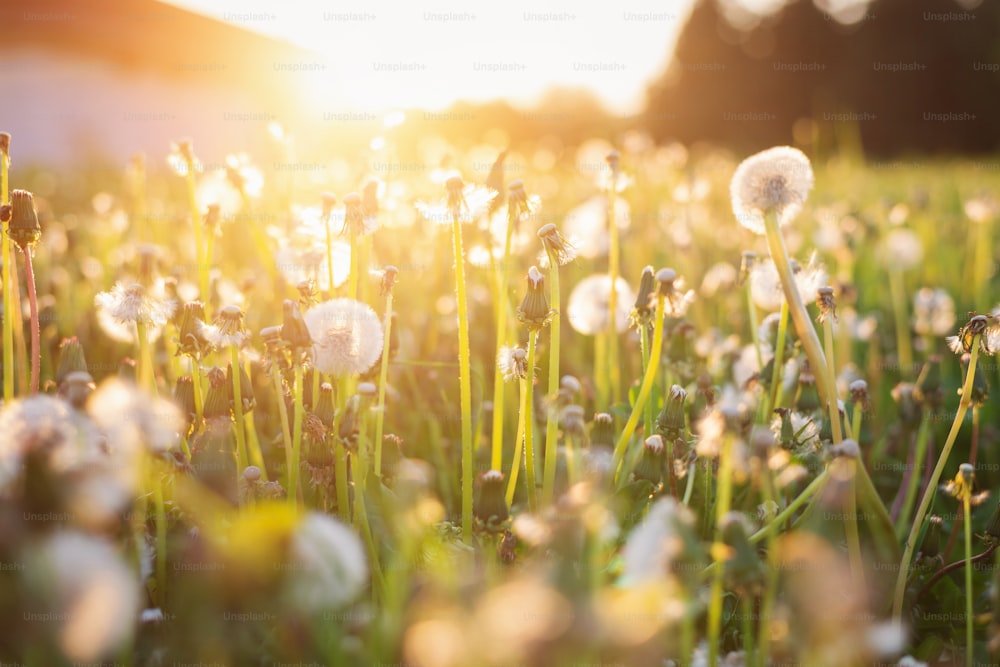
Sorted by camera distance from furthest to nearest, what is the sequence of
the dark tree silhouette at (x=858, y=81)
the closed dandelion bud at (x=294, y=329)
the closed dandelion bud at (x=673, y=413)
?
the dark tree silhouette at (x=858, y=81) < the closed dandelion bud at (x=673, y=413) < the closed dandelion bud at (x=294, y=329)

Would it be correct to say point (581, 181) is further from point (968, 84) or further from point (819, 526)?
point (968, 84)

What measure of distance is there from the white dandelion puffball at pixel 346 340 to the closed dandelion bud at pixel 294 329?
10cm

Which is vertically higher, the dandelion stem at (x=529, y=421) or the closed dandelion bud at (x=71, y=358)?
the closed dandelion bud at (x=71, y=358)

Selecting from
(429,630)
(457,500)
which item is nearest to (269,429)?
(457,500)

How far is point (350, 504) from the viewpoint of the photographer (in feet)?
4.91

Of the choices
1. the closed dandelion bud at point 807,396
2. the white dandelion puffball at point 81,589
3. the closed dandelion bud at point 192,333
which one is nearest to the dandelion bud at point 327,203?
the closed dandelion bud at point 192,333

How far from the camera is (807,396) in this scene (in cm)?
172

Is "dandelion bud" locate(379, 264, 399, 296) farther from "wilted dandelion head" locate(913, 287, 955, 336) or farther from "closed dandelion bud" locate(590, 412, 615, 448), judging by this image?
"wilted dandelion head" locate(913, 287, 955, 336)

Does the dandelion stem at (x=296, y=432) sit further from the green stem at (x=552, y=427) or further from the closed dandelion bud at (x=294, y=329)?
the green stem at (x=552, y=427)

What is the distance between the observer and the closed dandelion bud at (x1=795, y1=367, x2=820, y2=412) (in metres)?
1.71

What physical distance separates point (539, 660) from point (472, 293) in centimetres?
214

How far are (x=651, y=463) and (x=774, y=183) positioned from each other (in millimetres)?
581

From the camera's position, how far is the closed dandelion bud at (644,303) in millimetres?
1475

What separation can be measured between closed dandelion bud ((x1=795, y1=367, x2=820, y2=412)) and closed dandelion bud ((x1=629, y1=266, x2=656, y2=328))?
1.46 ft
